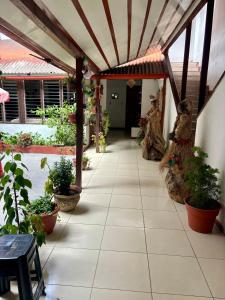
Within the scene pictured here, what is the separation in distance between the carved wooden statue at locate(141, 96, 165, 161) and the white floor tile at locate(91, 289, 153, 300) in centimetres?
435

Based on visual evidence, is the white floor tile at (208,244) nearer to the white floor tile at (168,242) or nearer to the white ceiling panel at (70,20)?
the white floor tile at (168,242)

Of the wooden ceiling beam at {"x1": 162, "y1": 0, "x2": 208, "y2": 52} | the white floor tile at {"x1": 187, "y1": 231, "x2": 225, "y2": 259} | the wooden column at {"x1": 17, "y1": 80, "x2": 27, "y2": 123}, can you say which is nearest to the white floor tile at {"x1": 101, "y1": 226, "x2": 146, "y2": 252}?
the white floor tile at {"x1": 187, "y1": 231, "x2": 225, "y2": 259}

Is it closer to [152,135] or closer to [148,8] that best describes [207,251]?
[148,8]

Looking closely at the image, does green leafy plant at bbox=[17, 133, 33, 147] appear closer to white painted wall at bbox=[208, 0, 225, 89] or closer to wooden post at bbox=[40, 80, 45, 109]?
wooden post at bbox=[40, 80, 45, 109]

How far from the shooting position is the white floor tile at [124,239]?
8.32 feet

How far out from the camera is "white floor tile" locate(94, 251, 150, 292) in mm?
2029

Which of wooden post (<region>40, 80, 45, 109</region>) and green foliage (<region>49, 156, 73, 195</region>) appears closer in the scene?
green foliage (<region>49, 156, 73, 195</region>)

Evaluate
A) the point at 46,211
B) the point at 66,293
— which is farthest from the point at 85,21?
the point at 66,293

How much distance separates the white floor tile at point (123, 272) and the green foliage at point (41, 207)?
0.79m

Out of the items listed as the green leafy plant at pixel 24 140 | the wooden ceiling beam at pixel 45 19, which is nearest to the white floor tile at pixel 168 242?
the wooden ceiling beam at pixel 45 19

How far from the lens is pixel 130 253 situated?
2447 mm

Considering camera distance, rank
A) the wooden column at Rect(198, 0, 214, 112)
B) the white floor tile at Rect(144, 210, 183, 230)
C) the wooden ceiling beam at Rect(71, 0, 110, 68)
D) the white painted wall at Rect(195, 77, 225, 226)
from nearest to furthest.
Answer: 1. the wooden ceiling beam at Rect(71, 0, 110, 68)
2. the white painted wall at Rect(195, 77, 225, 226)
3. the white floor tile at Rect(144, 210, 183, 230)
4. the wooden column at Rect(198, 0, 214, 112)

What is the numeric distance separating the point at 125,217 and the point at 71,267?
113 centimetres

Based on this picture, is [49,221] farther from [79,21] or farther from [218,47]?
[218,47]
